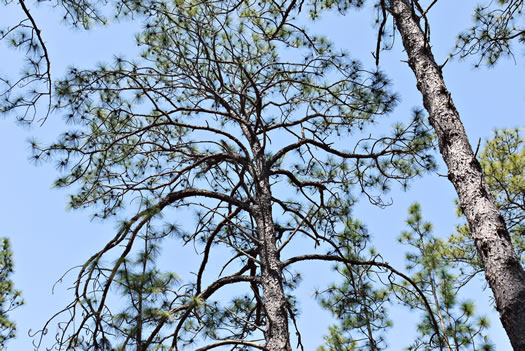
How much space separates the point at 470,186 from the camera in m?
3.64

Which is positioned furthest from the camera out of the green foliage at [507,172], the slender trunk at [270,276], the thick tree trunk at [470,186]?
the green foliage at [507,172]

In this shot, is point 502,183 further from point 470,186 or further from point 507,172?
point 470,186

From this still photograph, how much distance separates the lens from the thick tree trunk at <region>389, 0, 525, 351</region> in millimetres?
3146

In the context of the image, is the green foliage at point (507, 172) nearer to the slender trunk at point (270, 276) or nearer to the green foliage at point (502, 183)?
the green foliage at point (502, 183)

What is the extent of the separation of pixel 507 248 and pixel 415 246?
15.0ft

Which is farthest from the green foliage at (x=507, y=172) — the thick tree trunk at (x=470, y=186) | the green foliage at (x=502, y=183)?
the thick tree trunk at (x=470, y=186)

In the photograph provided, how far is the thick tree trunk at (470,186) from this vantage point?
3146mm

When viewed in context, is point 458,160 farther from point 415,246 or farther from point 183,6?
point 415,246

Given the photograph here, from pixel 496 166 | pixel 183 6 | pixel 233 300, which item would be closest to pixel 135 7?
pixel 183 6

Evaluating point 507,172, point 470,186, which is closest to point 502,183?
point 507,172

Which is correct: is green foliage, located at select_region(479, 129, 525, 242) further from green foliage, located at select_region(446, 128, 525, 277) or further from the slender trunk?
the slender trunk

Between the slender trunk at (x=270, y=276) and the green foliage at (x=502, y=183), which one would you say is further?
the green foliage at (x=502, y=183)

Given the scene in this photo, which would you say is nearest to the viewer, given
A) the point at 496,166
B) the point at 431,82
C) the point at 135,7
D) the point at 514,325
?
the point at 514,325

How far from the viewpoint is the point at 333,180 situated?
5.89 m
